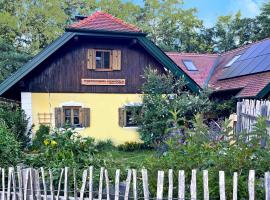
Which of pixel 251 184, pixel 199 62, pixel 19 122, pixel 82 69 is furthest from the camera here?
pixel 199 62

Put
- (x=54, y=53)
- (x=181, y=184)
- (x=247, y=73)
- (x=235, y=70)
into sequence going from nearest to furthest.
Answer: (x=181, y=184), (x=54, y=53), (x=247, y=73), (x=235, y=70)

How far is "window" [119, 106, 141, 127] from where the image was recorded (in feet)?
50.4

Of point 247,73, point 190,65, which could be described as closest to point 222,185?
point 247,73

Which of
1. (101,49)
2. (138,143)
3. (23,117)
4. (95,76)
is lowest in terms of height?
(138,143)

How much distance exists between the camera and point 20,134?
14.4 metres

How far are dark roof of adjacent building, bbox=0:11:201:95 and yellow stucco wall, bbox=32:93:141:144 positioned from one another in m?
1.36

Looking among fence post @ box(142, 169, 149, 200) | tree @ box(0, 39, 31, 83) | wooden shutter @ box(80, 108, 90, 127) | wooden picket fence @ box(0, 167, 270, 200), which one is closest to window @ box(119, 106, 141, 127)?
wooden shutter @ box(80, 108, 90, 127)

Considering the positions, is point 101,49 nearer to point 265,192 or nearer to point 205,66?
point 205,66

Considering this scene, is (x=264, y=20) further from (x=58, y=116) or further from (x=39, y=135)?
(x=39, y=135)

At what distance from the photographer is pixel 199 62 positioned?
72.0ft

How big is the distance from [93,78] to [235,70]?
712 centimetres

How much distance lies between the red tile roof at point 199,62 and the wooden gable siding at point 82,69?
15.6ft

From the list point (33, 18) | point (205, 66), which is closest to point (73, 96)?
point (205, 66)

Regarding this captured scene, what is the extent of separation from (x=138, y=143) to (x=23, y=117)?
187 inches
